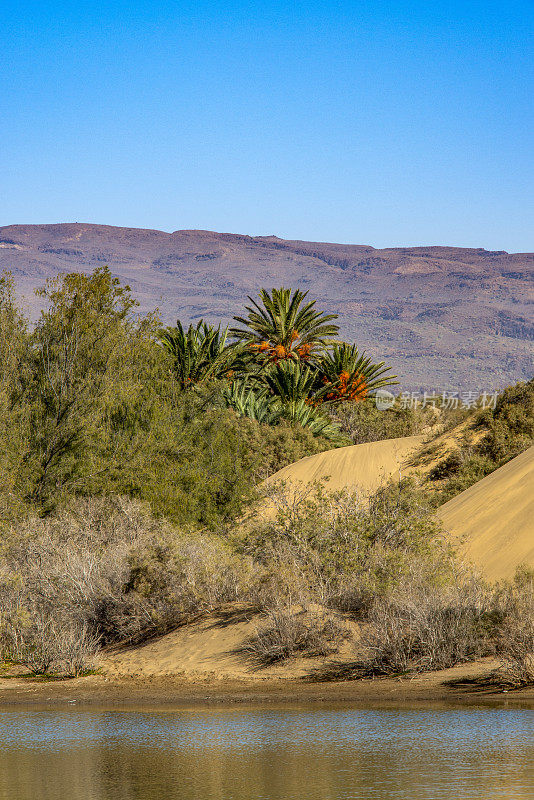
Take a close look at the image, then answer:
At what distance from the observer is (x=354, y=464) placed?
3062 centimetres

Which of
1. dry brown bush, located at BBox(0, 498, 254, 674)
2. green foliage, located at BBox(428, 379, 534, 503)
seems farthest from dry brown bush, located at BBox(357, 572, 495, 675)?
green foliage, located at BBox(428, 379, 534, 503)

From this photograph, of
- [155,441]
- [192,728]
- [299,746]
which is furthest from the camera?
[155,441]

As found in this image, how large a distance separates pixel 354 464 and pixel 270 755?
2149 cm

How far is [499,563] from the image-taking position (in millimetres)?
16891

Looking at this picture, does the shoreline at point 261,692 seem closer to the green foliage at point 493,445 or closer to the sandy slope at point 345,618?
the sandy slope at point 345,618

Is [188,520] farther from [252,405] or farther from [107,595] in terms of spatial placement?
[252,405]

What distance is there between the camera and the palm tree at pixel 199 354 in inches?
1548

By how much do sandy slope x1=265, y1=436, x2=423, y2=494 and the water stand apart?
59.8 feet

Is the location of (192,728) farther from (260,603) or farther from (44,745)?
(260,603)

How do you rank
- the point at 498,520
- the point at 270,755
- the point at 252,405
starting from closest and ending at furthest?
the point at 270,755, the point at 498,520, the point at 252,405

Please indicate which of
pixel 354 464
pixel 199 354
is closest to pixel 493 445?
pixel 354 464

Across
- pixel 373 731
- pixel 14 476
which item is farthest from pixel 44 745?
pixel 14 476

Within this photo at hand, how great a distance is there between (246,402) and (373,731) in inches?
1051

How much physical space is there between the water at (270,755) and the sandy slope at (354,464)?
59.8ft
